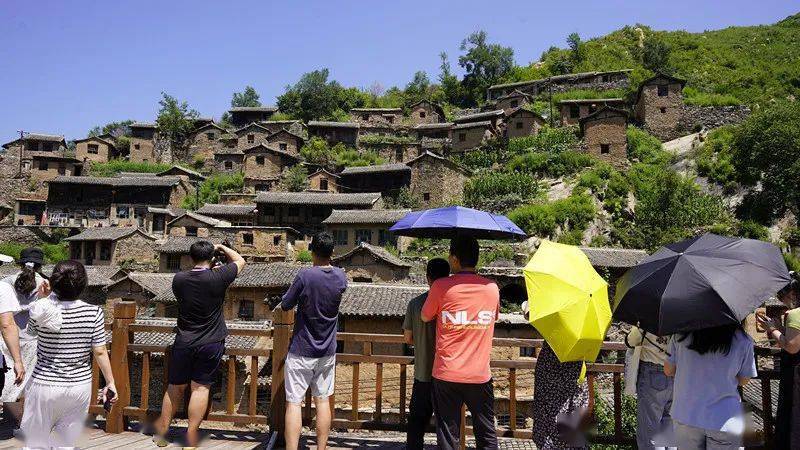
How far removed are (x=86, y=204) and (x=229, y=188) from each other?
45.2ft

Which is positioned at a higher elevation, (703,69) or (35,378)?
(703,69)

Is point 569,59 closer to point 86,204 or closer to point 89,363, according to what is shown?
point 86,204

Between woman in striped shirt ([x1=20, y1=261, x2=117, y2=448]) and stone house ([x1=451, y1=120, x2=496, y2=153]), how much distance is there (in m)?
51.1

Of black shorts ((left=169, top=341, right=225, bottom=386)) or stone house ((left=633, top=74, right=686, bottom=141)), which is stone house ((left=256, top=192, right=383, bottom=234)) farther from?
black shorts ((left=169, top=341, right=225, bottom=386))

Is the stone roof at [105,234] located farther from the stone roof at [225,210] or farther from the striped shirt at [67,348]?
the striped shirt at [67,348]

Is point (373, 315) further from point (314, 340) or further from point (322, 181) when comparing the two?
point (322, 181)

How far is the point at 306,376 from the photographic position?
5.16 m

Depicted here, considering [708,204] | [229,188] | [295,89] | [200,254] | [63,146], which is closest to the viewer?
[200,254]

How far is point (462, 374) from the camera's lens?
4.45 meters

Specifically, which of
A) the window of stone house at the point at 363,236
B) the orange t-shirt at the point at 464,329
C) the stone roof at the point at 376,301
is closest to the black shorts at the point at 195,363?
the orange t-shirt at the point at 464,329

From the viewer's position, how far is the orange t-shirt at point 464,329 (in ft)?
14.6

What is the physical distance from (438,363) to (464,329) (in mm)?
403

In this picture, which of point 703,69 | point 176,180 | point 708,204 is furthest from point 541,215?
point 703,69

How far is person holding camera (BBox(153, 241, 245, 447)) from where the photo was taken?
5.11m
